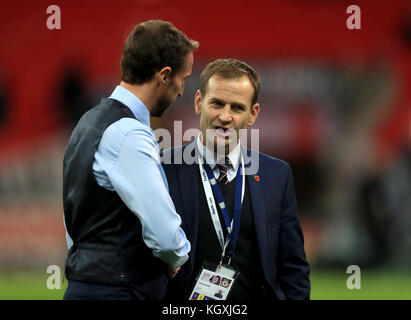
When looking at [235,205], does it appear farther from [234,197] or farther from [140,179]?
[140,179]

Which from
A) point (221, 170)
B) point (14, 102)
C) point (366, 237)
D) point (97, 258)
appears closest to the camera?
point (97, 258)

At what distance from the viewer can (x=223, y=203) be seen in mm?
3139

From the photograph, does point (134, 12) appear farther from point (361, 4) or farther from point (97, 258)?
point (97, 258)

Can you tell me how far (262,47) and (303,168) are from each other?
6.99ft

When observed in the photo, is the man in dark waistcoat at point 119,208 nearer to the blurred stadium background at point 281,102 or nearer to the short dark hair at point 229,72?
the short dark hair at point 229,72

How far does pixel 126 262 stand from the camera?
259cm

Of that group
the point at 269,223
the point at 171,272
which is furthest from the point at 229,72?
the point at 171,272

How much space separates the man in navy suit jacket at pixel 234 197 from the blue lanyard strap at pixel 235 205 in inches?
0.6

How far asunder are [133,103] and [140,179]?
385 millimetres

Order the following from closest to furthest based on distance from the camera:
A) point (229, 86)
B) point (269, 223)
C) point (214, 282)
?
1. point (214, 282)
2. point (269, 223)
3. point (229, 86)

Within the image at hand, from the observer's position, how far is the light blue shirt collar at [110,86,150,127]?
8.92 ft

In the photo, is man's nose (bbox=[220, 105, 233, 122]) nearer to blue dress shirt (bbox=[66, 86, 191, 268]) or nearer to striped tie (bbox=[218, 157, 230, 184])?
striped tie (bbox=[218, 157, 230, 184])

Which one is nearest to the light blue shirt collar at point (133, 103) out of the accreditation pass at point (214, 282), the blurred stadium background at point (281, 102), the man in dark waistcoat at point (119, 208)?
the man in dark waistcoat at point (119, 208)

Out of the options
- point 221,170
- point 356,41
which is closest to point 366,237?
point 356,41
